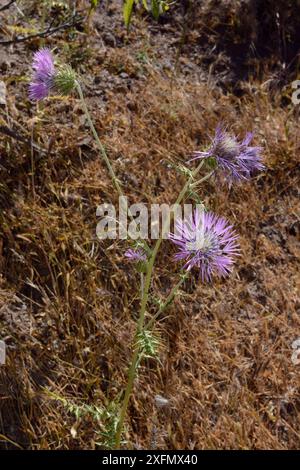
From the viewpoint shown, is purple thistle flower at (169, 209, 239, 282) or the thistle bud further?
the thistle bud

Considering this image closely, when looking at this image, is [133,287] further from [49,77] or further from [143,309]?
[49,77]

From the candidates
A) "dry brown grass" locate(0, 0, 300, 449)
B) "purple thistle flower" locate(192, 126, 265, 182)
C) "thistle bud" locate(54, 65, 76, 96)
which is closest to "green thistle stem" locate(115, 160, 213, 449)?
"purple thistle flower" locate(192, 126, 265, 182)

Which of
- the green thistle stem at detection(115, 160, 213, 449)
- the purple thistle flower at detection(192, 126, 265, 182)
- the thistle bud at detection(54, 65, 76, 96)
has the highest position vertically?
the thistle bud at detection(54, 65, 76, 96)

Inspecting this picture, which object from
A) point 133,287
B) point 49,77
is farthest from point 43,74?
point 133,287

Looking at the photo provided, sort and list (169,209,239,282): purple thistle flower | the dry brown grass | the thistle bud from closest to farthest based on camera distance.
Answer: (169,209,239,282): purple thistle flower < the thistle bud < the dry brown grass

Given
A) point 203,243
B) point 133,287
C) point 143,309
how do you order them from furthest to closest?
point 133,287 < point 143,309 < point 203,243

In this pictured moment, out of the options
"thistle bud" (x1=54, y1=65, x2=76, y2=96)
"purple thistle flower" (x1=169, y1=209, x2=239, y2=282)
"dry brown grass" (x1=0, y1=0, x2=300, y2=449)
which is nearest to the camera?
"purple thistle flower" (x1=169, y1=209, x2=239, y2=282)

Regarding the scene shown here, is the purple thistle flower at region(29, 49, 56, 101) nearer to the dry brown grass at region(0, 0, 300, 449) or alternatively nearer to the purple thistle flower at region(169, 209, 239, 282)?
the purple thistle flower at region(169, 209, 239, 282)

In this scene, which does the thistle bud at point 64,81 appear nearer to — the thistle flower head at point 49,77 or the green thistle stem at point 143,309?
the thistle flower head at point 49,77
